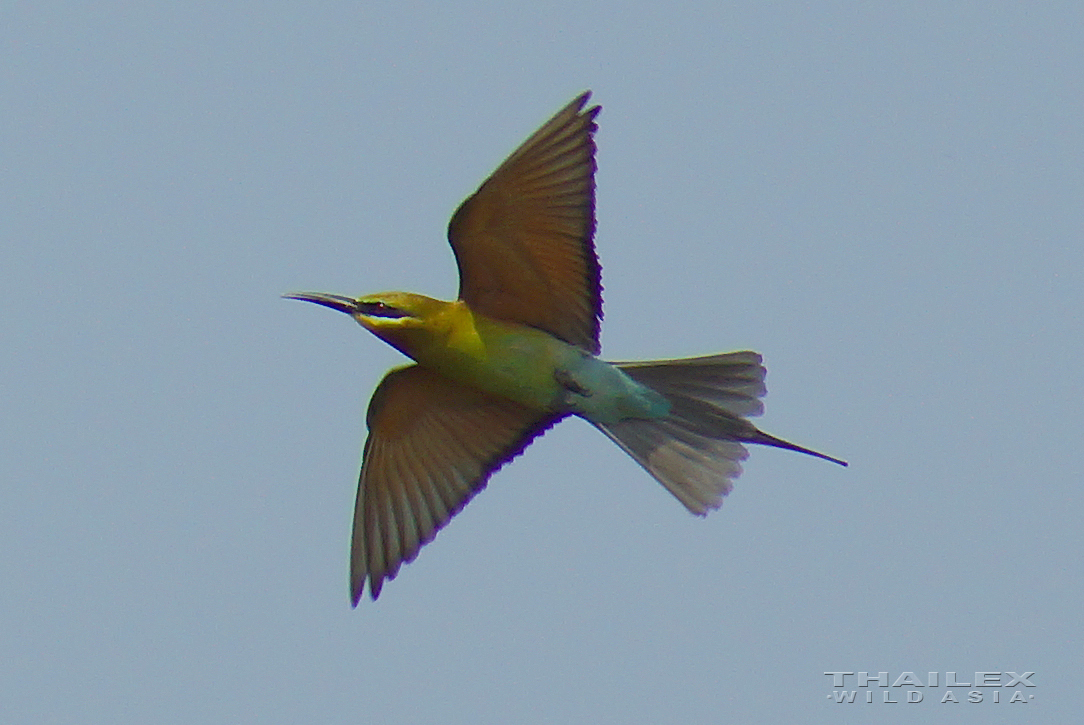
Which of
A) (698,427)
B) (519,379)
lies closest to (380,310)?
(519,379)

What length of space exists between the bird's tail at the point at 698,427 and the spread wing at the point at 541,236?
37cm

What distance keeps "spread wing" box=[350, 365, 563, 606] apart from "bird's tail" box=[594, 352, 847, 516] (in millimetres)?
451

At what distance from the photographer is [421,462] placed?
24.2ft

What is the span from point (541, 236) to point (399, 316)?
2.12 ft

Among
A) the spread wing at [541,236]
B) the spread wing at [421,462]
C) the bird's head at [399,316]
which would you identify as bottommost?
the spread wing at [421,462]

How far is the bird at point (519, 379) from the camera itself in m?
6.71

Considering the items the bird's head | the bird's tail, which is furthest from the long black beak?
the bird's tail

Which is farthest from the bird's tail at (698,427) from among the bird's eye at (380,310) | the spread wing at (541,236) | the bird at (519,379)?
the bird's eye at (380,310)

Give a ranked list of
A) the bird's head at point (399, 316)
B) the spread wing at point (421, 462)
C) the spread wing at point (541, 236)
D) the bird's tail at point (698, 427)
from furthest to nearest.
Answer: the spread wing at point (421, 462)
the bird's tail at point (698, 427)
the bird's head at point (399, 316)
the spread wing at point (541, 236)

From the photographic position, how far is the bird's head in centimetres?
680

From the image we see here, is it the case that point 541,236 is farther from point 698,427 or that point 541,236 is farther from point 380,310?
point 698,427

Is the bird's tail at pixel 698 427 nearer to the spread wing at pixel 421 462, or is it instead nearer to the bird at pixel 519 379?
the bird at pixel 519 379

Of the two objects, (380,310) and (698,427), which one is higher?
(380,310)

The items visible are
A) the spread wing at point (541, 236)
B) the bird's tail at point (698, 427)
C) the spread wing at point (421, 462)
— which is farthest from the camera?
the spread wing at point (421, 462)
